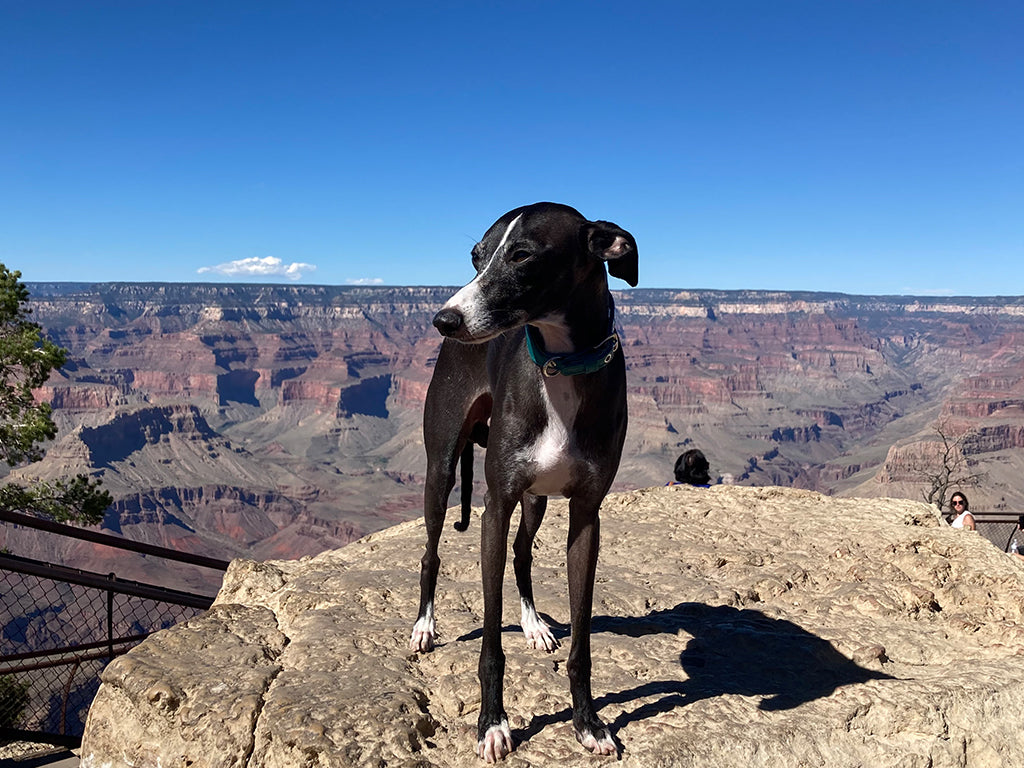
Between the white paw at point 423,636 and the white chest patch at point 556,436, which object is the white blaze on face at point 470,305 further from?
the white paw at point 423,636

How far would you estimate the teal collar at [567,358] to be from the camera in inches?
134

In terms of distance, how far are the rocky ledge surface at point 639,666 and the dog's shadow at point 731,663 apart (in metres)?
0.02

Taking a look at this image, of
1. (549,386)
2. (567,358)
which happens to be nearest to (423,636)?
(549,386)

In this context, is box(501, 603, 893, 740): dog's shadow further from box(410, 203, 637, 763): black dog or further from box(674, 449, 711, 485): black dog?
box(674, 449, 711, 485): black dog

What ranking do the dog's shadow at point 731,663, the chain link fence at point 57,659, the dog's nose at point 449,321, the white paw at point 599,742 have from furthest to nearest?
the chain link fence at point 57,659 < the dog's shadow at point 731,663 < the white paw at point 599,742 < the dog's nose at point 449,321

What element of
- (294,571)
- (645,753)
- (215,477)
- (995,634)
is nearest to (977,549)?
(995,634)

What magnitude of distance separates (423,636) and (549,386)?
2159mm

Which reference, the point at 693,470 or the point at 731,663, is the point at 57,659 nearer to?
the point at 693,470

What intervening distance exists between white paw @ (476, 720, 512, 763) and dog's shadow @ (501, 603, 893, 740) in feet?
0.51

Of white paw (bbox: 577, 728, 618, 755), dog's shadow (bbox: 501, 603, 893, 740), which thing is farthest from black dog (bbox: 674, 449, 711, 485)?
white paw (bbox: 577, 728, 618, 755)

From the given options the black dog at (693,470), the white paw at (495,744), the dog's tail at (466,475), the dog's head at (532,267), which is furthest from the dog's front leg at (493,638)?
the black dog at (693,470)

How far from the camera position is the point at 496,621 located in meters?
3.72

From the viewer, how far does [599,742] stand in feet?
12.0

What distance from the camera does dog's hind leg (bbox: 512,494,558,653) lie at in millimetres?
4738
